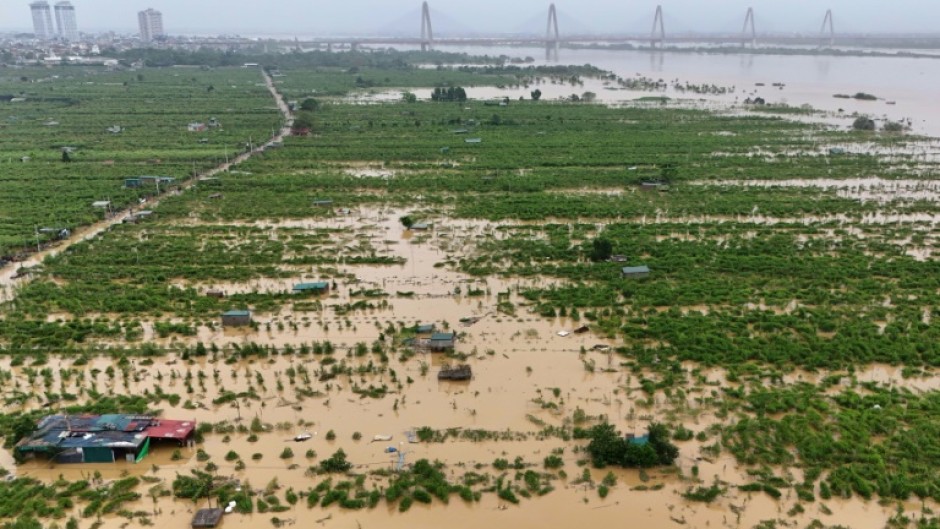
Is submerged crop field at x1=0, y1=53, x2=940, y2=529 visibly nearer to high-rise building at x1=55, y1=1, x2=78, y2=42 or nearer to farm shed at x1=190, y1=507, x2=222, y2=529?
farm shed at x1=190, y1=507, x2=222, y2=529

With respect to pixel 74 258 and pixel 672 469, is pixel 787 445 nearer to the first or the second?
pixel 672 469

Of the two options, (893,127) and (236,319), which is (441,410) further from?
(893,127)

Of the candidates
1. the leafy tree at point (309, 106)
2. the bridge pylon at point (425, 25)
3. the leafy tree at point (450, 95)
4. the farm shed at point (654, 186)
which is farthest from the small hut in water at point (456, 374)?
the bridge pylon at point (425, 25)

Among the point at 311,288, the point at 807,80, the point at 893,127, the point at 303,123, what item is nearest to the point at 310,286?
the point at 311,288

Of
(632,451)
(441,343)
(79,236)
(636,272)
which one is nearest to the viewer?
(632,451)

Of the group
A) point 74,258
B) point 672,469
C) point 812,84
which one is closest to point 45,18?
point 812,84

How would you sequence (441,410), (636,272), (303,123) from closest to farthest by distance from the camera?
(441,410)
(636,272)
(303,123)
